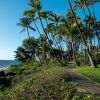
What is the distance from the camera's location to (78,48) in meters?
93.0

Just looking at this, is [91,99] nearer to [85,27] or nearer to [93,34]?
[85,27]

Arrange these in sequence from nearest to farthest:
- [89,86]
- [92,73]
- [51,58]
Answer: [89,86], [92,73], [51,58]

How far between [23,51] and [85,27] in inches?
1255

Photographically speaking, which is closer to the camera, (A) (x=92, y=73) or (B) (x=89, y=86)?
(B) (x=89, y=86)

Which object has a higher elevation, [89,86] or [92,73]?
[92,73]

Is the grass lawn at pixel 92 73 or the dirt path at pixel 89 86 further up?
the grass lawn at pixel 92 73

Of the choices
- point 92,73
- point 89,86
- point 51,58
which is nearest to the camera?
point 89,86

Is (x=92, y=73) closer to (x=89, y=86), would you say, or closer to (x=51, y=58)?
(x=89, y=86)

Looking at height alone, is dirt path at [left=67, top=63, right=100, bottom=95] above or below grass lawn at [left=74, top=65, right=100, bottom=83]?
below

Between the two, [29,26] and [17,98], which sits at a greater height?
[29,26]

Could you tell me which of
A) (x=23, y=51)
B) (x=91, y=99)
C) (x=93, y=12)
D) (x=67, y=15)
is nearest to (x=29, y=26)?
(x=67, y=15)

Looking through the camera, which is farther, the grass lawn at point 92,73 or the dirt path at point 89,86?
the grass lawn at point 92,73

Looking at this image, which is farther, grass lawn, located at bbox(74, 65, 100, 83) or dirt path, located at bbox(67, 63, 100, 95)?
grass lawn, located at bbox(74, 65, 100, 83)

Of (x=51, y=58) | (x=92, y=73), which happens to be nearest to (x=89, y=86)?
(x=92, y=73)
